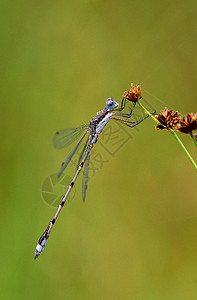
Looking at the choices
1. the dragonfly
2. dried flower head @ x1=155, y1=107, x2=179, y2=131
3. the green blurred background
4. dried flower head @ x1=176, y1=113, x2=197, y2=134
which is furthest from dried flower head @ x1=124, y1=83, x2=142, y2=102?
the green blurred background

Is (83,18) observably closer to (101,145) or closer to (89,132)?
(101,145)

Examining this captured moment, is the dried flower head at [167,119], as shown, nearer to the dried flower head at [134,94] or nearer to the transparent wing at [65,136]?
the dried flower head at [134,94]

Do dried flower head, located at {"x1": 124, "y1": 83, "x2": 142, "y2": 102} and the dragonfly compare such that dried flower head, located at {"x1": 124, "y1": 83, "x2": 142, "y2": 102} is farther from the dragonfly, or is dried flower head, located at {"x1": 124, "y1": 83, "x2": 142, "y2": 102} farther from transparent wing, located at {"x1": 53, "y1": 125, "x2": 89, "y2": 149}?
transparent wing, located at {"x1": 53, "y1": 125, "x2": 89, "y2": 149}

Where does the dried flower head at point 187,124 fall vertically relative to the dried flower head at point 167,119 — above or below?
below

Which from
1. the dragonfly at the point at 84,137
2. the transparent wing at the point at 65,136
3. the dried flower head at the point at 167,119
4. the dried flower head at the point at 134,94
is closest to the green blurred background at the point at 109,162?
the dragonfly at the point at 84,137

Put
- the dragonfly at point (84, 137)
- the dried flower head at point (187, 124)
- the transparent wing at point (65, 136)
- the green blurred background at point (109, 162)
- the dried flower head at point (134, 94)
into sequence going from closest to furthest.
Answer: the dried flower head at point (187, 124) → the dried flower head at point (134, 94) → the dragonfly at point (84, 137) → the transparent wing at point (65, 136) → the green blurred background at point (109, 162)
